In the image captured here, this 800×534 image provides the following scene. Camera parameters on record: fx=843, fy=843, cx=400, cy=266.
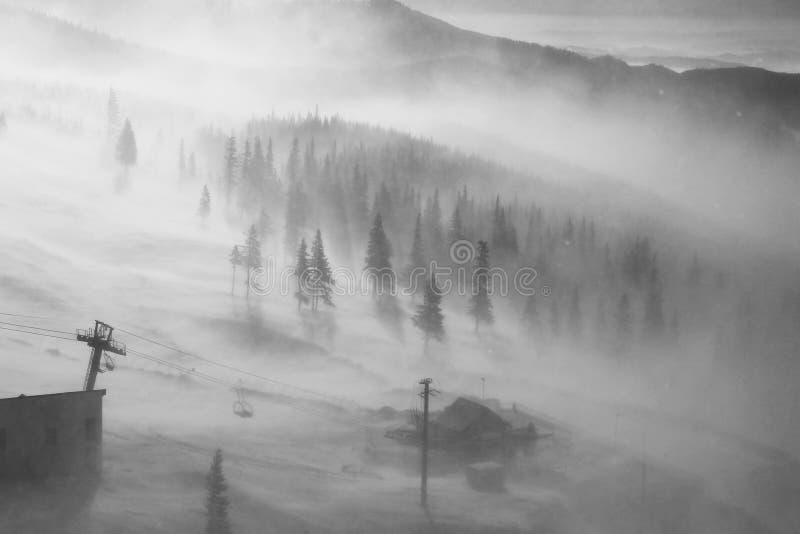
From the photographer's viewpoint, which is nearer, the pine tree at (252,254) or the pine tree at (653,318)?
the pine tree at (252,254)

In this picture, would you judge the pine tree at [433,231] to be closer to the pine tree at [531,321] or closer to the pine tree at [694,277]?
the pine tree at [531,321]

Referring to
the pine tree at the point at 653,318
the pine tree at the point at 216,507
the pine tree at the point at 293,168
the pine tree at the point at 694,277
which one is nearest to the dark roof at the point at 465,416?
the pine tree at the point at 216,507

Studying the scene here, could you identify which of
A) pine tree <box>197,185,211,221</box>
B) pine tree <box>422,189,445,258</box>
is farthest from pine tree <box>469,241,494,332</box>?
pine tree <box>197,185,211,221</box>

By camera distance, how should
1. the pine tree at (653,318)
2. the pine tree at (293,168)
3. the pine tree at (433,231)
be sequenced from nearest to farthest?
the pine tree at (653,318) < the pine tree at (433,231) < the pine tree at (293,168)

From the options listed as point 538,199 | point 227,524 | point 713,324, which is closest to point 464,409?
point 227,524

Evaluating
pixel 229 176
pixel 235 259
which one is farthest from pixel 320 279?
pixel 229 176

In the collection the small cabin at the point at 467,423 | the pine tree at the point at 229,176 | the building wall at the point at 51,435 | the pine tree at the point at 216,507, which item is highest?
the pine tree at the point at 229,176

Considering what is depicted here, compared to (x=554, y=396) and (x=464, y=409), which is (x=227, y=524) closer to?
(x=464, y=409)

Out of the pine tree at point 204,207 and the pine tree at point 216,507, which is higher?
the pine tree at point 204,207
